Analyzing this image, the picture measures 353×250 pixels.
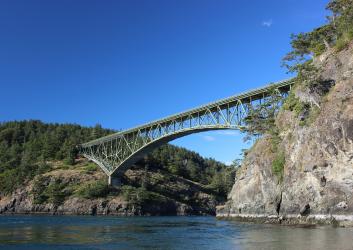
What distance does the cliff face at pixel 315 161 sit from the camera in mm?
40125

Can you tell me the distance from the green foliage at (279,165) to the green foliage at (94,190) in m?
66.0

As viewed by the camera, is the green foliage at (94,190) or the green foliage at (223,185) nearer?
the green foliage at (94,190)

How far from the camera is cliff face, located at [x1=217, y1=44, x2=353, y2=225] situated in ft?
132

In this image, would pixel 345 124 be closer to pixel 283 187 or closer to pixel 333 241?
pixel 283 187

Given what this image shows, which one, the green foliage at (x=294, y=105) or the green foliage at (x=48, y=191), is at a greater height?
the green foliage at (x=294, y=105)

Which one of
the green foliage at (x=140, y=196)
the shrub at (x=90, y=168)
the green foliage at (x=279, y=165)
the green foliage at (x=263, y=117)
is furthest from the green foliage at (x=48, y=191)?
the green foliage at (x=279, y=165)

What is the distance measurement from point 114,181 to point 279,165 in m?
71.0

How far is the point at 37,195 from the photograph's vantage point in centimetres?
11162

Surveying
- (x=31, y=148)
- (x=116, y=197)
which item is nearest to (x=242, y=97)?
(x=116, y=197)

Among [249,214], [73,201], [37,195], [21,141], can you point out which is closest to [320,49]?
[249,214]

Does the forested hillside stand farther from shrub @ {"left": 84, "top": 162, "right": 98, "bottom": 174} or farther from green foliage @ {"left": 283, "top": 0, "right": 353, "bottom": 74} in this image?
green foliage @ {"left": 283, "top": 0, "right": 353, "bottom": 74}

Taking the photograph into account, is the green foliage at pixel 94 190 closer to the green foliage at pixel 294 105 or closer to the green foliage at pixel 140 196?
the green foliage at pixel 140 196

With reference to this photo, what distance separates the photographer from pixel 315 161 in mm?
43656

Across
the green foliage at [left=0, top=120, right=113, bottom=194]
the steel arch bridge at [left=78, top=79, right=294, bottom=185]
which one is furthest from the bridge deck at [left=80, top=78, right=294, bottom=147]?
the green foliage at [left=0, top=120, right=113, bottom=194]
